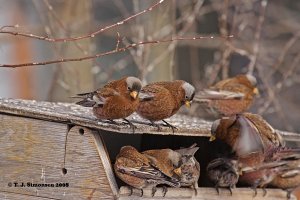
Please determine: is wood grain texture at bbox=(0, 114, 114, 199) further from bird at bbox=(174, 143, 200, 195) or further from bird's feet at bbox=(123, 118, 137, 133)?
bird at bbox=(174, 143, 200, 195)

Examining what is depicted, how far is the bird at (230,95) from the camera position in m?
7.67

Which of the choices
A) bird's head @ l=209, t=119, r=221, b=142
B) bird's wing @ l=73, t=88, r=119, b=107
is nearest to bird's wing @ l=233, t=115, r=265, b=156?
bird's head @ l=209, t=119, r=221, b=142

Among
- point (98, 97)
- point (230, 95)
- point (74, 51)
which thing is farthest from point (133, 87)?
point (74, 51)

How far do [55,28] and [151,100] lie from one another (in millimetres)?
3121

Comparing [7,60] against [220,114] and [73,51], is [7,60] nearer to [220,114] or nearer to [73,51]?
[73,51]

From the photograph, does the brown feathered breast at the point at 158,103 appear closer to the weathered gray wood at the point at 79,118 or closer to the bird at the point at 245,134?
the weathered gray wood at the point at 79,118

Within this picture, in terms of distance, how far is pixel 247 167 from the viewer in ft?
20.7

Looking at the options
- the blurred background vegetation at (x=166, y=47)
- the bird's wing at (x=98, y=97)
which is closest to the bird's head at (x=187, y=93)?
the bird's wing at (x=98, y=97)

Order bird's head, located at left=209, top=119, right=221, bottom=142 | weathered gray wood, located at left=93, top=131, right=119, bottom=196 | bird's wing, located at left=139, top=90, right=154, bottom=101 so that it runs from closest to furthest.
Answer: weathered gray wood, located at left=93, top=131, right=119, bottom=196, bird's wing, located at left=139, top=90, right=154, bottom=101, bird's head, located at left=209, top=119, right=221, bottom=142

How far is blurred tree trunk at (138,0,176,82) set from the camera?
8.51 metres

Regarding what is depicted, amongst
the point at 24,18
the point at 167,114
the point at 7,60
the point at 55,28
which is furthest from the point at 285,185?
the point at 24,18

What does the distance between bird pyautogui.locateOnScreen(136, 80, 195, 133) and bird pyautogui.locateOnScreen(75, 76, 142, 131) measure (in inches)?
7.7

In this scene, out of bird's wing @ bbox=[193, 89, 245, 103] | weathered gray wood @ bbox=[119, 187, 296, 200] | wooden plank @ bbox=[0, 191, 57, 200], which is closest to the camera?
weathered gray wood @ bbox=[119, 187, 296, 200]

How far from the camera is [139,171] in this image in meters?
5.47
